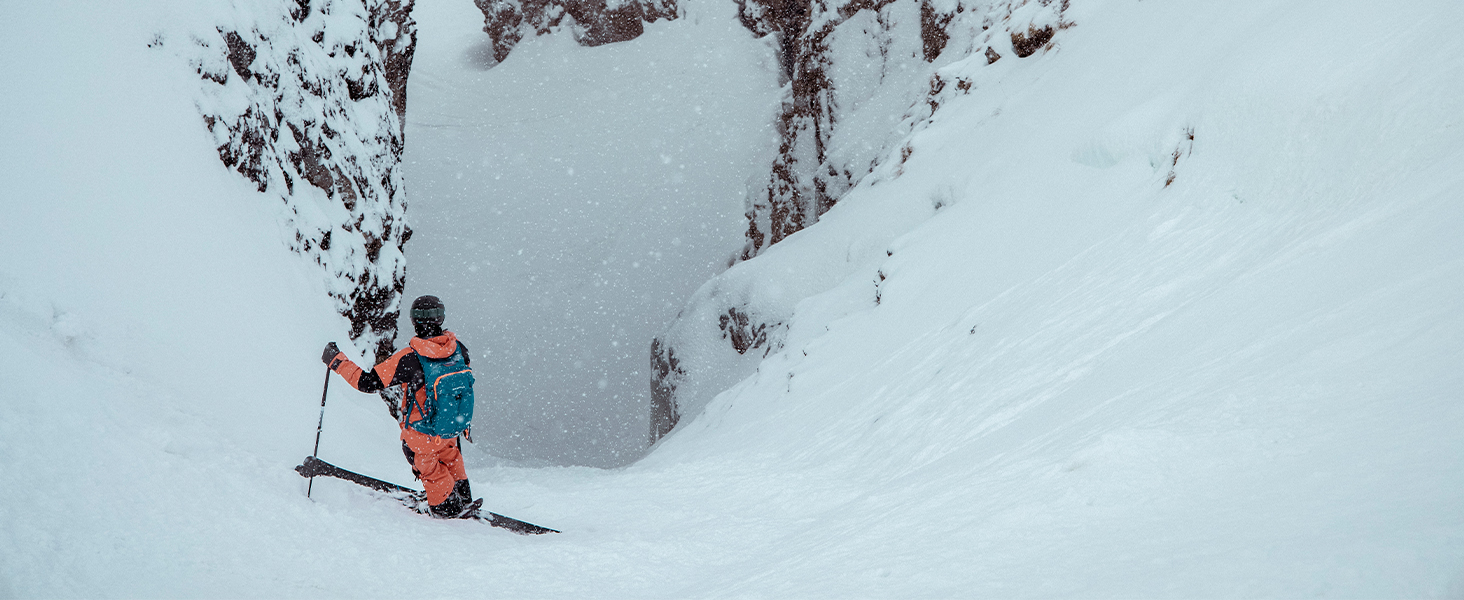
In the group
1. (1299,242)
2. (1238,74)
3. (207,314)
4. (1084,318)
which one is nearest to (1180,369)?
(1299,242)

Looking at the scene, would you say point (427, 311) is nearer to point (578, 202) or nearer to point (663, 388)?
point (663, 388)

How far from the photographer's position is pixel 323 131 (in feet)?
29.9

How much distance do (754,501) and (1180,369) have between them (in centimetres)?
285

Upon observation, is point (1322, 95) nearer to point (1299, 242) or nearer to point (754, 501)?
point (1299, 242)

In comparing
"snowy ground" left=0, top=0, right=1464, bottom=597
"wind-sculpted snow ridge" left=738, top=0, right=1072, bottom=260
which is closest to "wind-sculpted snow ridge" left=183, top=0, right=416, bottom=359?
"snowy ground" left=0, top=0, right=1464, bottom=597

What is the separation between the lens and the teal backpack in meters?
4.36

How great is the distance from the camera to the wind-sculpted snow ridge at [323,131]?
712cm

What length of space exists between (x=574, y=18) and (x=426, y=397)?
27.1m

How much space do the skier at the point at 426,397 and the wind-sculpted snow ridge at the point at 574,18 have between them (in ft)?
85.7

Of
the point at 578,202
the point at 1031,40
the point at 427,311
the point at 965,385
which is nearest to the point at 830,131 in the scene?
the point at 1031,40

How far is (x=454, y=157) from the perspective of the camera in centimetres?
2477

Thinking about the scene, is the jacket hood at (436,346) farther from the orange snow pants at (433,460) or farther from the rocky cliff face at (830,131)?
the rocky cliff face at (830,131)

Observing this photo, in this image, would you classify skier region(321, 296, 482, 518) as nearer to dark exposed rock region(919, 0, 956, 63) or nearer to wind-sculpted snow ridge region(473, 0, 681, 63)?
dark exposed rock region(919, 0, 956, 63)

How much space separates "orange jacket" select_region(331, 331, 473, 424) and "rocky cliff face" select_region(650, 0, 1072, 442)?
7.63 m
